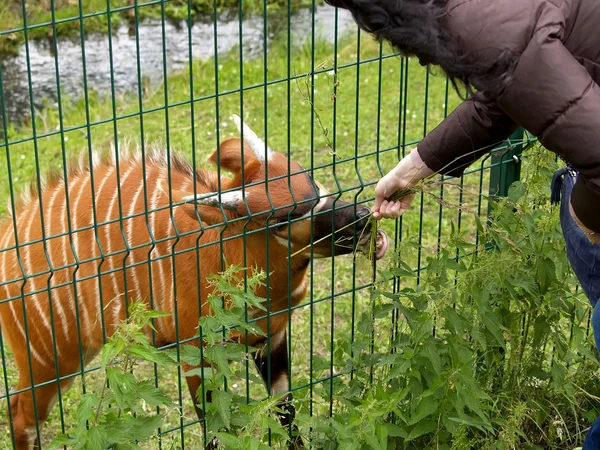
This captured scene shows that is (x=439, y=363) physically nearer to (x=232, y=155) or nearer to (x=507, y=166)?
(x=507, y=166)

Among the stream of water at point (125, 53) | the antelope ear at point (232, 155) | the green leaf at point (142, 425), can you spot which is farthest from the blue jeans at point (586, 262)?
the stream of water at point (125, 53)

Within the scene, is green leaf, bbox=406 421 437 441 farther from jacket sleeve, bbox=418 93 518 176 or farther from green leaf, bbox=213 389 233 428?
jacket sleeve, bbox=418 93 518 176

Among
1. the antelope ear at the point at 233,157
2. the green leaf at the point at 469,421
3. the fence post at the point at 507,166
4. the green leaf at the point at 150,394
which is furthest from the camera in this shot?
the antelope ear at the point at 233,157

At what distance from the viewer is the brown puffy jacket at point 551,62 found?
7.66 feet

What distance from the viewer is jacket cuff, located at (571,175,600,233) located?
2574 mm

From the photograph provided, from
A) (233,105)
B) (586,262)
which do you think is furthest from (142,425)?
(233,105)

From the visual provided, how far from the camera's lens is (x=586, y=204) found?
103 inches

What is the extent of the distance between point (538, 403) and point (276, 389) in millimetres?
1397

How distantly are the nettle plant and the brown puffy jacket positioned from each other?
99cm

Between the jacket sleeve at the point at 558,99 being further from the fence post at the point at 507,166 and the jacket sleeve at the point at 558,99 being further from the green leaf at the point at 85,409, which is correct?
the fence post at the point at 507,166

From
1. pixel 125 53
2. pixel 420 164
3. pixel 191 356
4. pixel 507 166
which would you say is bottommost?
pixel 125 53

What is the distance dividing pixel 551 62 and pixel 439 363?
1.33 m

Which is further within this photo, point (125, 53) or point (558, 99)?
point (125, 53)

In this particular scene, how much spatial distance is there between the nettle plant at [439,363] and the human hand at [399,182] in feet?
0.63
